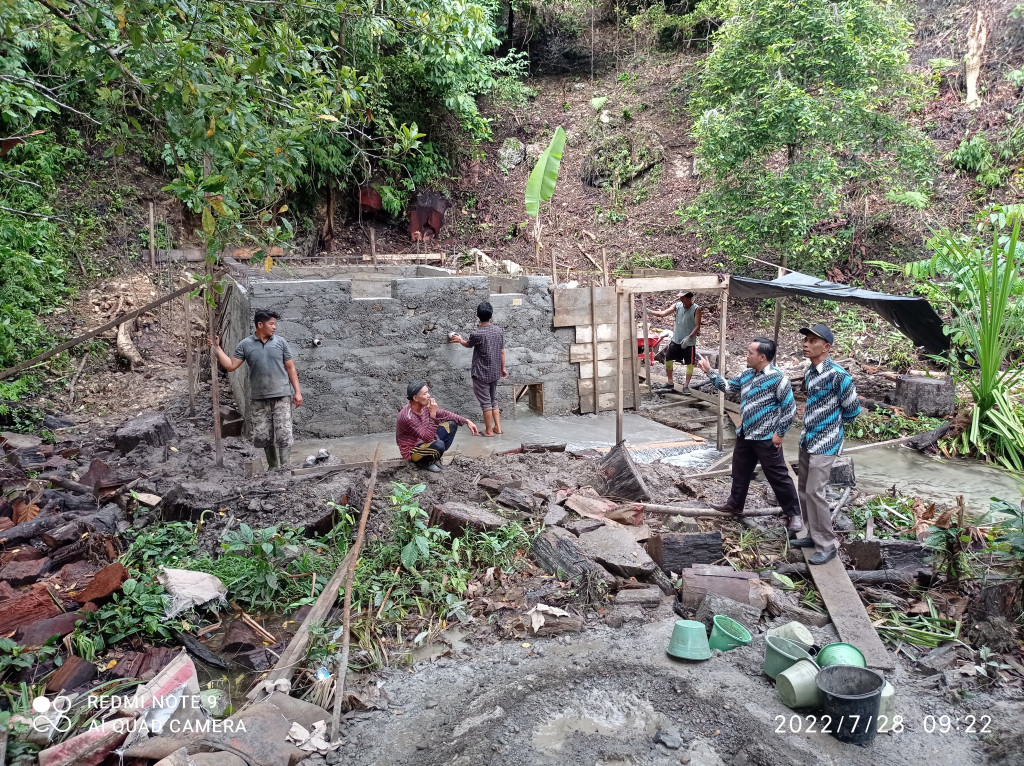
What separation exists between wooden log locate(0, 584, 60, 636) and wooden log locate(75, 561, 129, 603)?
167 mm

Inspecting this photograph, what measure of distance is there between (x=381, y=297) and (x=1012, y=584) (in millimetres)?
7263

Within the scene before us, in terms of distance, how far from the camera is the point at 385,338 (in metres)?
9.02

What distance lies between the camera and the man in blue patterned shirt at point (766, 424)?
5598mm

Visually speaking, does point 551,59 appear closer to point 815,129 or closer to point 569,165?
point 569,165

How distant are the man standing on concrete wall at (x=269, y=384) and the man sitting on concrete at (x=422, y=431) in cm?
124

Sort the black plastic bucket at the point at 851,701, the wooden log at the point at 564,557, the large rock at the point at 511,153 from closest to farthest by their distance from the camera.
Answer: the black plastic bucket at the point at 851,701 → the wooden log at the point at 564,557 → the large rock at the point at 511,153

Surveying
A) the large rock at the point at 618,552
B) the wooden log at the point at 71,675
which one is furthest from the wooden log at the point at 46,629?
the large rock at the point at 618,552

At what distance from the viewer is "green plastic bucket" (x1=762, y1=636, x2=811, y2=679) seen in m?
3.91

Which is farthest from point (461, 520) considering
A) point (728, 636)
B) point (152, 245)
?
point (152, 245)

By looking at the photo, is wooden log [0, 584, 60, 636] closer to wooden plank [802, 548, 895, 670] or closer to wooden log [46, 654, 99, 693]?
wooden log [46, 654, 99, 693]

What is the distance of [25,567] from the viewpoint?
4.70 metres

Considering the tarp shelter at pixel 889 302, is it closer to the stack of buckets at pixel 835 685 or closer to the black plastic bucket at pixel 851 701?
the stack of buckets at pixel 835 685

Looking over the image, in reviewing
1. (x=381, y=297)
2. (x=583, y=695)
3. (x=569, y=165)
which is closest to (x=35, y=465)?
(x=381, y=297)

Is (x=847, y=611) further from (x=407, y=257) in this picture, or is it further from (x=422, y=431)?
(x=407, y=257)
